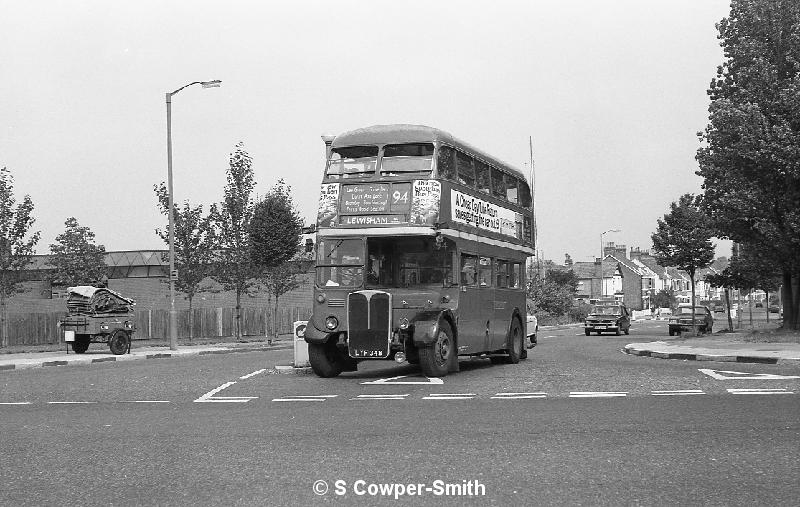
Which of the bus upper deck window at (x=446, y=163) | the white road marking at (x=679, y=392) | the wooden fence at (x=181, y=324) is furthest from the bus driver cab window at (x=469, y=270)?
the wooden fence at (x=181, y=324)

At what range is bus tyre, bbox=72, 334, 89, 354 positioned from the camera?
29.5 meters

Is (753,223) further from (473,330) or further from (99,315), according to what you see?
(99,315)

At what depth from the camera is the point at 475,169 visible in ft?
62.7

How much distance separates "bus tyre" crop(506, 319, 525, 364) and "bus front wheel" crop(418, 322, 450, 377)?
437cm

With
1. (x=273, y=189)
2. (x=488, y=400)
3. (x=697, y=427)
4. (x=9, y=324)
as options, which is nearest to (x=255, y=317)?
(x=273, y=189)

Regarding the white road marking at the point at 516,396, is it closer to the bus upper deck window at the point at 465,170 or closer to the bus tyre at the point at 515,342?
the bus upper deck window at the point at 465,170

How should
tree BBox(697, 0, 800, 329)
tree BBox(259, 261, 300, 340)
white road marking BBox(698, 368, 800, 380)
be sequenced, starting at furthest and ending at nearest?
tree BBox(259, 261, 300, 340), tree BBox(697, 0, 800, 329), white road marking BBox(698, 368, 800, 380)

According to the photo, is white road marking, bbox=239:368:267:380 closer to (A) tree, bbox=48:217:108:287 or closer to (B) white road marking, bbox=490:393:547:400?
(B) white road marking, bbox=490:393:547:400

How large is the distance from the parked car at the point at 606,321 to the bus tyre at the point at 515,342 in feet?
84.8

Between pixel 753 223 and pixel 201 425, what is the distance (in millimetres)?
24431

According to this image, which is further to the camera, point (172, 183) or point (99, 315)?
point (172, 183)

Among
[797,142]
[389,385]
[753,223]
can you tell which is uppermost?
[797,142]

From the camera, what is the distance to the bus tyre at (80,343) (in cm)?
2946

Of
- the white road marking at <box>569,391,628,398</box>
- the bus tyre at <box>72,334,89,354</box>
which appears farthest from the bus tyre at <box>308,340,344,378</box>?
the bus tyre at <box>72,334,89,354</box>
